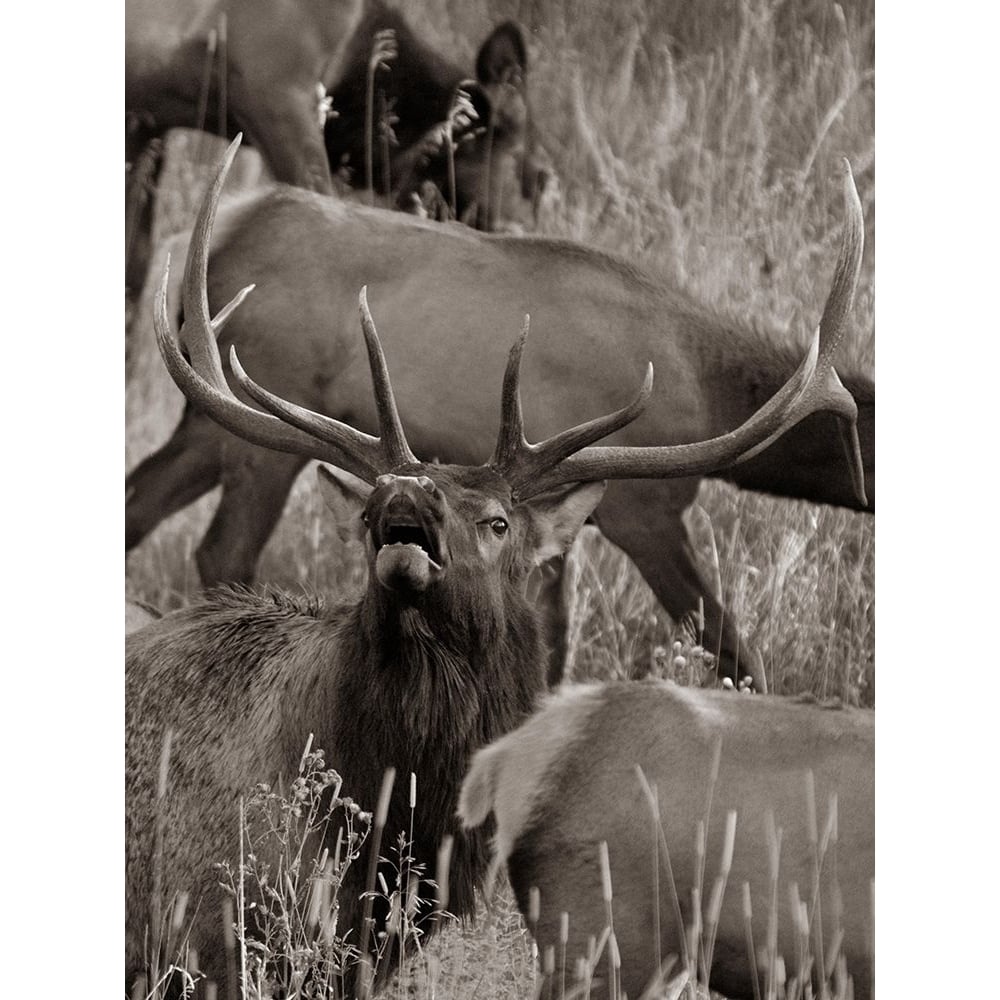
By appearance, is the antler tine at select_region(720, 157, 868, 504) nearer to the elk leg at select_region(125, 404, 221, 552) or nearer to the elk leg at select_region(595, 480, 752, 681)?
the elk leg at select_region(595, 480, 752, 681)

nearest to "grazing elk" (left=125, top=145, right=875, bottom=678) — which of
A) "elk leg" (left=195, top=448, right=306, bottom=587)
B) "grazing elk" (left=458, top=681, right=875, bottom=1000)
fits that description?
"elk leg" (left=195, top=448, right=306, bottom=587)

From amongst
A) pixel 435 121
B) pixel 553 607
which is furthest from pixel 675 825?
pixel 435 121

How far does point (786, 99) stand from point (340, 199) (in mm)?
720

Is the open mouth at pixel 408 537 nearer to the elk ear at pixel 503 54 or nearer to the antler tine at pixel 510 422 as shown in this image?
the antler tine at pixel 510 422

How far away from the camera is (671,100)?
2938mm

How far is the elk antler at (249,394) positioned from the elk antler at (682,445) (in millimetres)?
168

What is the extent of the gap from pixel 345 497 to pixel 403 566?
264 mm

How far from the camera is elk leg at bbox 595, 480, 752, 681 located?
9.32ft

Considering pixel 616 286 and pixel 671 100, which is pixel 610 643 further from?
pixel 671 100

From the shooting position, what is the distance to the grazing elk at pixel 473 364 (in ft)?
9.37

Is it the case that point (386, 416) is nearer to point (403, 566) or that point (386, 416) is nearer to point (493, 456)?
point (493, 456)

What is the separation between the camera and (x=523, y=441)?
2699mm

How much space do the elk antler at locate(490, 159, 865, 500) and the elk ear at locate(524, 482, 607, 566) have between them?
22mm

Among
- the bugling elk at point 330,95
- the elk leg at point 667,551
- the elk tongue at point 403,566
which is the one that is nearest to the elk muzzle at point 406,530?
the elk tongue at point 403,566
